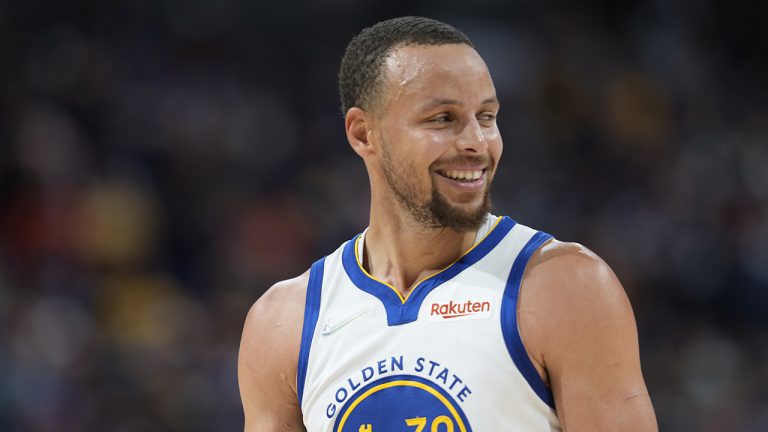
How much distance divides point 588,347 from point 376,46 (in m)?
1.24

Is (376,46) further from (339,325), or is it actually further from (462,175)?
(339,325)

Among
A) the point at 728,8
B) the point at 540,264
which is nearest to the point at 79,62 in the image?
the point at 728,8

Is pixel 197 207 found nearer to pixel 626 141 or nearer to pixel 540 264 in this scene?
pixel 626 141

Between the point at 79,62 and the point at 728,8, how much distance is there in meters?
7.40

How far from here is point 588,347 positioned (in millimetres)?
3096

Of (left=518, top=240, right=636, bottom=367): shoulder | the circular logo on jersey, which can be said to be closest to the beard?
(left=518, top=240, right=636, bottom=367): shoulder

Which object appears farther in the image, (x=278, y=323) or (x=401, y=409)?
(x=278, y=323)

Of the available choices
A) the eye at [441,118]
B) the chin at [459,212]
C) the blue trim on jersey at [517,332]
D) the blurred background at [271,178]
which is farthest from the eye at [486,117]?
the blurred background at [271,178]

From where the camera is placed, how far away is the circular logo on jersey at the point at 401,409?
10.6 feet

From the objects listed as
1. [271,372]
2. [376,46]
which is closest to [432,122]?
[376,46]

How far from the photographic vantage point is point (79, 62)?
35.3 ft

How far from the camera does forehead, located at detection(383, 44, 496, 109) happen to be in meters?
3.40

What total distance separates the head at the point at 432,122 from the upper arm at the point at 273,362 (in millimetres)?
530

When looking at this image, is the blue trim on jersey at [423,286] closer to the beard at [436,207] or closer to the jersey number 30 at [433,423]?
the beard at [436,207]
